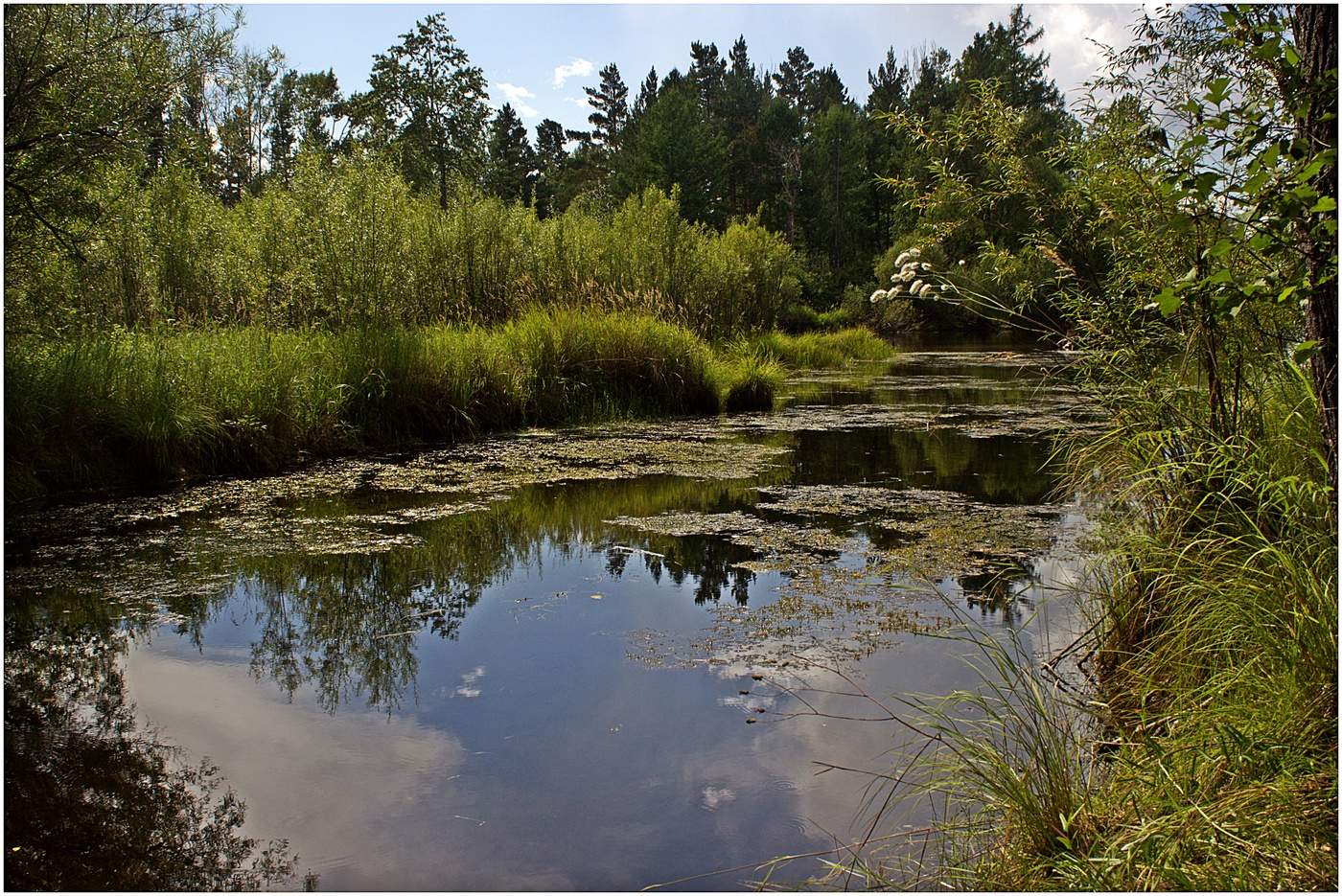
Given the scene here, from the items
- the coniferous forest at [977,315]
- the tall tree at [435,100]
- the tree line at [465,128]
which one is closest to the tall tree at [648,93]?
the tree line at [465,128]

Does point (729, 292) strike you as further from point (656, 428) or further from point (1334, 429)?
point (1334, 429)

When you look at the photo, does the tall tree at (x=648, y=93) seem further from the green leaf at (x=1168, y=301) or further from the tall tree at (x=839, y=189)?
the green leaf at (x=1168, y=301)

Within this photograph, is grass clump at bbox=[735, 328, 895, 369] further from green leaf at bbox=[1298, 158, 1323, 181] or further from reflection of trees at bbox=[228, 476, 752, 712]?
green leaf at bbox=[1298, 158, 1323, 181]

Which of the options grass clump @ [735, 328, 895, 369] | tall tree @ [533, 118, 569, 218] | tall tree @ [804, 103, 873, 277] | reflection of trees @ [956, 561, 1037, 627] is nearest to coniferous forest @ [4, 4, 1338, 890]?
reflection of trees @ [956, 561, 1037, 627]

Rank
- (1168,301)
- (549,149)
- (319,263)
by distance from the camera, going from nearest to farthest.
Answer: (1168,301), (319,263), (549,149)

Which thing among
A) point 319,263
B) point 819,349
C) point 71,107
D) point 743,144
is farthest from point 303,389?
point 743,144

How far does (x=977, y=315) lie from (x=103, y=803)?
646 cm

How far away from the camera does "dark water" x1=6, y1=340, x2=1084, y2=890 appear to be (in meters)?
2.39

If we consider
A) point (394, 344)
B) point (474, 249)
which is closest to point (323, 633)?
point (394, 344)

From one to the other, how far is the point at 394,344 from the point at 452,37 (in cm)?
2422

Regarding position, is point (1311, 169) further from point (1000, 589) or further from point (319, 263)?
point (319, 263)

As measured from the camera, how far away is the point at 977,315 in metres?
7.15

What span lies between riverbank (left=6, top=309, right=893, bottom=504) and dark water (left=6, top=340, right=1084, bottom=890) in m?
0.50

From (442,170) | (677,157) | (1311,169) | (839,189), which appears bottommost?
(1311,169)
